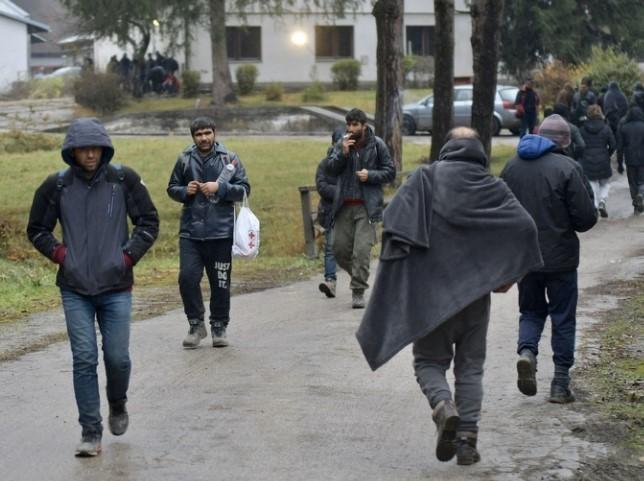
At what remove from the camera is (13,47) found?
74625 mm

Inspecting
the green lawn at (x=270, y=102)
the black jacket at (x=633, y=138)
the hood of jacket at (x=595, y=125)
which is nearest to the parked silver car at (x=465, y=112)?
the green lawn at (x=270, y=102)

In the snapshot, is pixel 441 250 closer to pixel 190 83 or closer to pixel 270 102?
pixel 270 102

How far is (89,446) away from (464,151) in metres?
2.55

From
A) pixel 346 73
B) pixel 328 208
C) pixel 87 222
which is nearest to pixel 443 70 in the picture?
pixel 328 208

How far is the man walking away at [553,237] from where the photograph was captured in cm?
873

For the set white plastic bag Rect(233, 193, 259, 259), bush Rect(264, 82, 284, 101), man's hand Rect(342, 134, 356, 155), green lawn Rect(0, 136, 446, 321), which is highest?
man's hand Rect(342, 134, 356, 155)

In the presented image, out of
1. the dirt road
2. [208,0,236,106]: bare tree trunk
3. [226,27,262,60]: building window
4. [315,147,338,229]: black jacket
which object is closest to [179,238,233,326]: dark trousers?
the dirt road

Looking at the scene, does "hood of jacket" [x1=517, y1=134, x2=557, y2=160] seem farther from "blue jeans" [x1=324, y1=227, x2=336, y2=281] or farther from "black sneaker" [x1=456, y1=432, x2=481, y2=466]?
"blue jeans" [x1=324, y1=227, x2=336, y2=281]

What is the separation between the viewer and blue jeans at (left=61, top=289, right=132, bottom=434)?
759cm

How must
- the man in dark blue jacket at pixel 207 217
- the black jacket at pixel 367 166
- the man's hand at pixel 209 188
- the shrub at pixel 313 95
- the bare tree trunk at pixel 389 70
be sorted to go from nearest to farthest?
Answer: 1. the man's hand at pixel 209 188
2. the man in dark blue jacket at pixel 207 217
3. the black jacket at pixel 367 166
4. the bare tree trunk at pixel 389 70
5. the shrub at pixel 313 95

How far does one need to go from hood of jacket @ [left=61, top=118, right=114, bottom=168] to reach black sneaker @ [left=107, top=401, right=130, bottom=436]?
1396 millimetres

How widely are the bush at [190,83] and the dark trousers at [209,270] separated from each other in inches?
1685

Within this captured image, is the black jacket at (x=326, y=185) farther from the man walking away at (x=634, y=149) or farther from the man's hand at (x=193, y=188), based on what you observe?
the man walking away at (x=634, y=149)

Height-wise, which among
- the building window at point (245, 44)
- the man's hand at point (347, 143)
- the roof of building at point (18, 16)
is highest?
the roof of building at point (18, 16)
